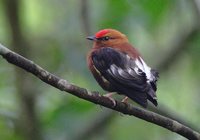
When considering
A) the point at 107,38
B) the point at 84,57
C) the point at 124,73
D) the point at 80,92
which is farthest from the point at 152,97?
the point at 84,57

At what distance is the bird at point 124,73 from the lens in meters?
4.89

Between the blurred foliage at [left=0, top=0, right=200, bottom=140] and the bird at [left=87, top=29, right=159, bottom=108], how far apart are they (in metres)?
1.34

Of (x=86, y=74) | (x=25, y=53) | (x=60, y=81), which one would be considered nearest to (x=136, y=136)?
(x=86, y=74)

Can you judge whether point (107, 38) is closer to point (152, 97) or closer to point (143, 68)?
point (143, 68)

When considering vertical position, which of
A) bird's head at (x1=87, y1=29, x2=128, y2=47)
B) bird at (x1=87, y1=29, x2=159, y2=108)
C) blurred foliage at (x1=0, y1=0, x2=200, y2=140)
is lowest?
blurred foliage at (x1=0, y1=0, x2=200, y2=140)

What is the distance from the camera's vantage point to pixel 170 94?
7934 millimetres

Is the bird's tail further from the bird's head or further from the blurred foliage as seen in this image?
the blurred foliage

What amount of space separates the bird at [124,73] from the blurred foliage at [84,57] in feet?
4.41

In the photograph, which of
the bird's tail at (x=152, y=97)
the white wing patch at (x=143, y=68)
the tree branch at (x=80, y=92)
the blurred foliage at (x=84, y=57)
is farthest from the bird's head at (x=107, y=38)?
the tree branch at (x=80, y=92)

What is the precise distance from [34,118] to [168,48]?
149 centimetres

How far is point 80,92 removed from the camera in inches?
172

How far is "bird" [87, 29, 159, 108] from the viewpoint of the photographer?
4.89 m

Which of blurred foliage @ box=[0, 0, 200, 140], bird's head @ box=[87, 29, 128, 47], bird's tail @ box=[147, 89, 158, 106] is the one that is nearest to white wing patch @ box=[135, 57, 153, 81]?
bird's tail @ box=[147, 89, 158, 106]

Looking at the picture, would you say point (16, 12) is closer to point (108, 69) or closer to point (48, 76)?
point (108, 69)
